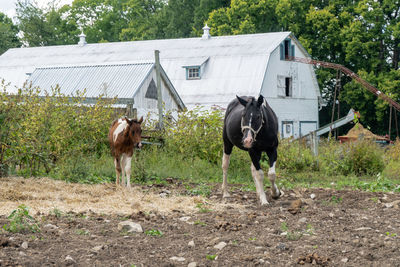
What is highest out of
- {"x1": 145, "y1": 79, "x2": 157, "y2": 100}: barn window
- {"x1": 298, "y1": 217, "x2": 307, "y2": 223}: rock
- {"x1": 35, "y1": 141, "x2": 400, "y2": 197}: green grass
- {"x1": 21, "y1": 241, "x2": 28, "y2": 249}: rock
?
{"x1": 145, "y1": 79, "x2": 157, "y2": 100}: barn window

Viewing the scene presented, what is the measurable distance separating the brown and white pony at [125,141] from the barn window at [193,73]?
76.9ft

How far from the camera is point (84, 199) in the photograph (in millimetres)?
10062

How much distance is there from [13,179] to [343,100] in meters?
31.1

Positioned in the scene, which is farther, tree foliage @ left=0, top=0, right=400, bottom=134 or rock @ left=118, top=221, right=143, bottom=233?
tree foliage @ left=0, top=0, right=400, bottom=134

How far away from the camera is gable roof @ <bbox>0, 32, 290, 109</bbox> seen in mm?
34500

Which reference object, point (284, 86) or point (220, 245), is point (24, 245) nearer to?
point (220, 245)

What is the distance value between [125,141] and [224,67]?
23.8 metres

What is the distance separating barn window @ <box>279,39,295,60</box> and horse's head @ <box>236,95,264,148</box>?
27318 millimetres

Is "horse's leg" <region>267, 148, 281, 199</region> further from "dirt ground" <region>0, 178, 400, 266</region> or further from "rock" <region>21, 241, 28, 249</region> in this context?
"rock" <region>21, 241, 28, 249</region>

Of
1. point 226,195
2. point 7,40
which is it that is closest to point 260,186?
point 226,195

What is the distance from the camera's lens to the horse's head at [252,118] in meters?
9.97

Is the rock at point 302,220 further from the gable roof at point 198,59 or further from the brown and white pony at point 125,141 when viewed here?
the gable roof at point 198,59

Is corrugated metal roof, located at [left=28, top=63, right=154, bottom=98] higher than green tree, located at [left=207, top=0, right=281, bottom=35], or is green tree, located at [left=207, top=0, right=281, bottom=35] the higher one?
green tree, located at [left=207, top=0, right=281, bottom=35]

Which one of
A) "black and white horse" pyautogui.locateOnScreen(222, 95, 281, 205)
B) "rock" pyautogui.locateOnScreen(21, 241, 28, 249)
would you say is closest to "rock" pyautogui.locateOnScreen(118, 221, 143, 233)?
"rock" pyautogui.locateOnScreen(21, 241, 28, 249)
